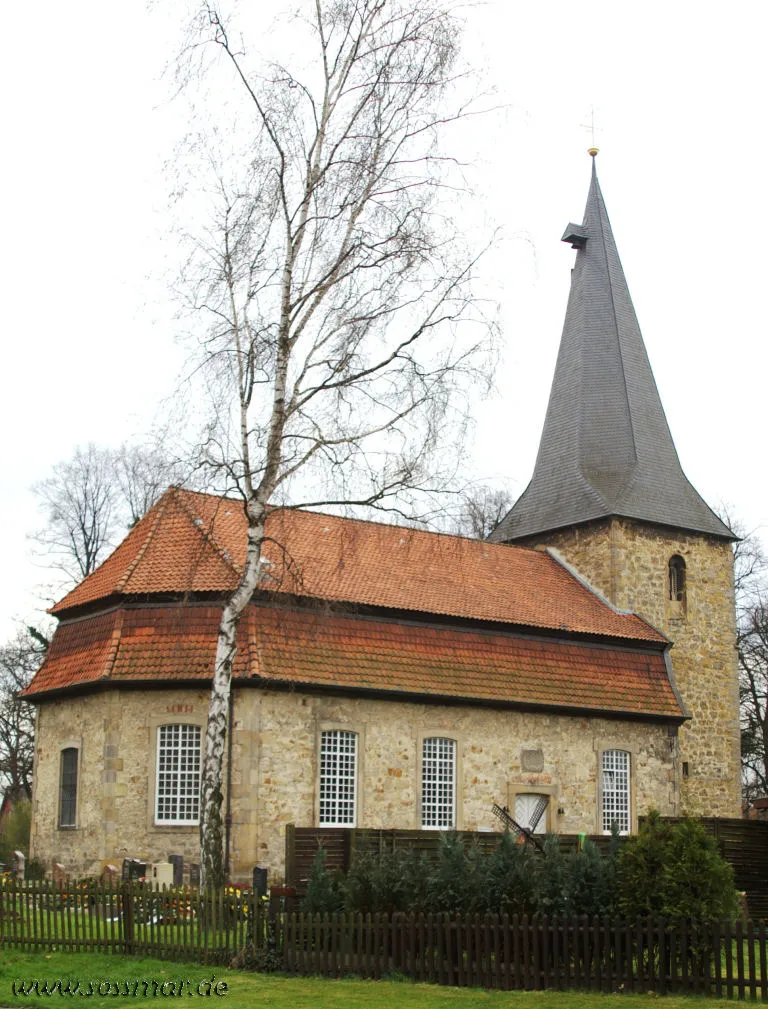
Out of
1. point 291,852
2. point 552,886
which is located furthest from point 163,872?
point 552,886

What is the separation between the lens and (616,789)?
2806cm

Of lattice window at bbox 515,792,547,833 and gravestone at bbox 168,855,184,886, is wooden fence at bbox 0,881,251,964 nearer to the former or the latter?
gravestone at bbox 168,855,184,886

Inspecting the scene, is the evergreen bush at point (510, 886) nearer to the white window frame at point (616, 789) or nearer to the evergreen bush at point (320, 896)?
the evergreen bush at point (320, 896)

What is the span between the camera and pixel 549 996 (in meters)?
12.4

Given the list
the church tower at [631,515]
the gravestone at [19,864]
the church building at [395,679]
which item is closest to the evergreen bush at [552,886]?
the church building at [395,679]

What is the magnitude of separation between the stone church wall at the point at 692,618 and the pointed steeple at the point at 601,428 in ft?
1.85

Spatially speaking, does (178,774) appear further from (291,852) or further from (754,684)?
(754,684)

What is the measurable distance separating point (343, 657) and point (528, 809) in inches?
226

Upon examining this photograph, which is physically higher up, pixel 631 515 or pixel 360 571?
pixel 631 515

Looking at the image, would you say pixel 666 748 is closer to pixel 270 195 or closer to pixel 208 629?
pixel 208 629

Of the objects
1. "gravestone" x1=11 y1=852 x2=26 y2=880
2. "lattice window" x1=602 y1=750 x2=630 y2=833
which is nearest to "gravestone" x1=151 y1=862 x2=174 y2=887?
"gravestone" x1=11 y1=852 x2=26 y2=880

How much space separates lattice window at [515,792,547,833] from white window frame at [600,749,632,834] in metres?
1.65

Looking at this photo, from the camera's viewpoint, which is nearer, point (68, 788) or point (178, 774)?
point (178, 774)

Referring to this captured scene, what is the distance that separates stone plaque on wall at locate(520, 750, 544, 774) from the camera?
2653 centimetres
